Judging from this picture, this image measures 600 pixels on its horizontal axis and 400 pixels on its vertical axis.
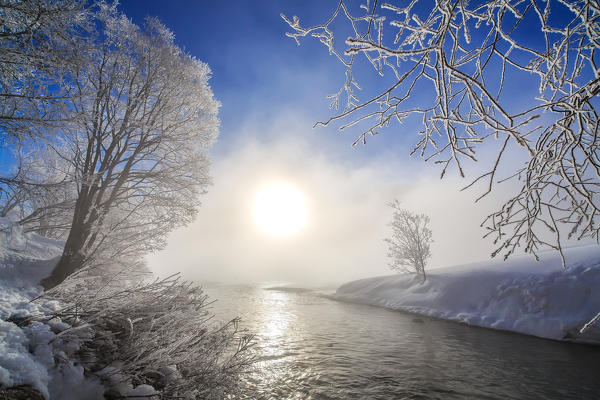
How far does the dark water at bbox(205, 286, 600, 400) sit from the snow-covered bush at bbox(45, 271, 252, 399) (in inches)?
75.5

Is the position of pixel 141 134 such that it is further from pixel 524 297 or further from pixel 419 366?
pixel 524 297

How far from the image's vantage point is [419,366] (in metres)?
6.04

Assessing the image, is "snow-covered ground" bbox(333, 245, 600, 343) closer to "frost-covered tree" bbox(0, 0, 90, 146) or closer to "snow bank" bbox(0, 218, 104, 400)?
"snow bank" bbox(0, 218, 104, 400)

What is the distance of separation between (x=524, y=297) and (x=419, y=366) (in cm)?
844

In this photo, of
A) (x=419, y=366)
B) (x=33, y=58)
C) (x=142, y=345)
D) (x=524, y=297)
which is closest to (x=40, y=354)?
(x=142, y=345)

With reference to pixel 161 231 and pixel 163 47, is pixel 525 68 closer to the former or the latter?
pixel 161 231

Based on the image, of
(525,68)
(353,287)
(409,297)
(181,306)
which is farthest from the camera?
(353,287)

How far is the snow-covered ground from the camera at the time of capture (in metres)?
8.69

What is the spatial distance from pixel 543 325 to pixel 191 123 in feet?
47.8

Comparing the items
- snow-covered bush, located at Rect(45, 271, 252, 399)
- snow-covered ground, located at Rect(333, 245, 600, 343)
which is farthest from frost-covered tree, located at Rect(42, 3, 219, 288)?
snow-covered ground, located at Rect(333, 245, 600, 343)

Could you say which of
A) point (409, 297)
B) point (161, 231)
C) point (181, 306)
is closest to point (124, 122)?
point (161, 231)

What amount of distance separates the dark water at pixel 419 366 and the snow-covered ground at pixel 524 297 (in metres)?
0.96

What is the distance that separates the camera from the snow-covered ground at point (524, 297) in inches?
342

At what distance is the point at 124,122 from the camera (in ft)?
19.1
